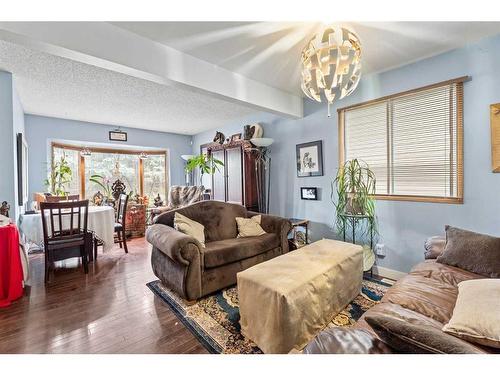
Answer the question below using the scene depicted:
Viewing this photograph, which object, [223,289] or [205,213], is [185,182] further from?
[223,289]

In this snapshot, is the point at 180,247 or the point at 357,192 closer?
the point at 180,247

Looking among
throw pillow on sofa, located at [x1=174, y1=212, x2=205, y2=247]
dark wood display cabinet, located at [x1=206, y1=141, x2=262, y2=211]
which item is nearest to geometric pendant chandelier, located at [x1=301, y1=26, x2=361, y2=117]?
throw pillow on sofa, located at [x1=174, y1=212, x2=205, y2=247]

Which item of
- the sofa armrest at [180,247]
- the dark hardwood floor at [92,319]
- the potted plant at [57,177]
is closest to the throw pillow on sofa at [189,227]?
the sofa armrest at [180,247]

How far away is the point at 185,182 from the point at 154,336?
16.4 feet

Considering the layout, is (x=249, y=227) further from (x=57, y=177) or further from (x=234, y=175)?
(x=57, y=177)

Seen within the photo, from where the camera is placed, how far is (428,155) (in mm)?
2539

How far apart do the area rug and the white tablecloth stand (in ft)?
3.87

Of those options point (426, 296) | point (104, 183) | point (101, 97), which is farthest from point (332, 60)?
point (104, 183)

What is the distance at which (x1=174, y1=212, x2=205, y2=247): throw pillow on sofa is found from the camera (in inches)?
101

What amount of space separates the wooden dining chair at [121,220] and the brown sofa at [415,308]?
11.9 feet

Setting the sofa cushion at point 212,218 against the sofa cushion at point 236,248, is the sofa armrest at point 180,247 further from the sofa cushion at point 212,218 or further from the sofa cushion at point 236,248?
the sofa cushion at point 212,218

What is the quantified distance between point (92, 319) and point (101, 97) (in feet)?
10.0

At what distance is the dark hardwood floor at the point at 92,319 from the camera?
1632mm

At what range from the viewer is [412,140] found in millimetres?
2650
